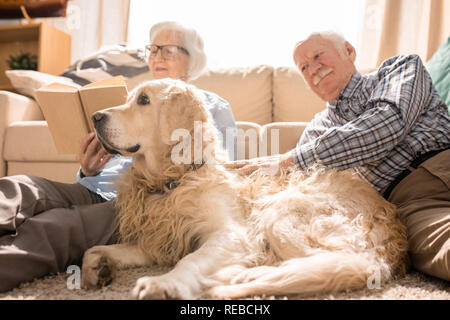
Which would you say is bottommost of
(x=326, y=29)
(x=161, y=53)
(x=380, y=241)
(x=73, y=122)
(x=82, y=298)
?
(x=82, y=298)

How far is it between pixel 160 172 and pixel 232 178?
0.27 metres

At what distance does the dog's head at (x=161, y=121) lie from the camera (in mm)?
1294

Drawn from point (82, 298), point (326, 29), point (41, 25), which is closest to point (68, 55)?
point (41, 25)

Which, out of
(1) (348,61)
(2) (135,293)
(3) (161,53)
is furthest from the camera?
(3) (161,53)

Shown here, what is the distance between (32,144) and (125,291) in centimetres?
195

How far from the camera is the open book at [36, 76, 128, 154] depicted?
140 cm

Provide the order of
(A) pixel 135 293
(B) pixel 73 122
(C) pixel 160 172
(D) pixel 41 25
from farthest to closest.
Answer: (D) pixel 41 25 < (B) pixel 73 122 < (C) pixel 160 172 < (A) pixel 135 293

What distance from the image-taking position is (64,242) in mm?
1161

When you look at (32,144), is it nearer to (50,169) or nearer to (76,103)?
(50,169)

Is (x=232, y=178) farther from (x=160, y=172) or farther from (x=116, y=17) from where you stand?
(x=116, y=17)

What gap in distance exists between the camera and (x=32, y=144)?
252 cm

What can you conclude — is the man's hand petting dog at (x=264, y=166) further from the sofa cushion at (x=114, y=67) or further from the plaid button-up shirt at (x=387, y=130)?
the sofa cushion at (x=114, y=67)

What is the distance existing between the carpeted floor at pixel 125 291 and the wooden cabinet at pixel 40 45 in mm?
3193

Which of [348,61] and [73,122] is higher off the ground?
[348,61]
